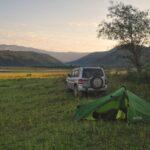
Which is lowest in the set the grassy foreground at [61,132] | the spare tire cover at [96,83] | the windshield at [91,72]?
the grassy foreground at [61,132]

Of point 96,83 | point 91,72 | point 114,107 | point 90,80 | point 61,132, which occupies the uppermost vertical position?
point 91,72

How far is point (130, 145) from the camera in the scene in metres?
12.9

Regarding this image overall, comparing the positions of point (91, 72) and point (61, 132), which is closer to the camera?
point (61, 132)

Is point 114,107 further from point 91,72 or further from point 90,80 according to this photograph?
point 91,72

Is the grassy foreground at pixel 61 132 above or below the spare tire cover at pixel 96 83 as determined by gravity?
below

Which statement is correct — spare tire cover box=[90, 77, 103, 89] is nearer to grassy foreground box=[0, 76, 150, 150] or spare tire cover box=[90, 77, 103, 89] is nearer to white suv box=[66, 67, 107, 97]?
white suv box=[66, 67, 107, 97]

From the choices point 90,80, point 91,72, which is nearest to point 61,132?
point 90,80

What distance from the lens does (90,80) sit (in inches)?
1056

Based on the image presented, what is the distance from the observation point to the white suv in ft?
88.2

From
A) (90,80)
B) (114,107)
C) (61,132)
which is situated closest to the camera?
(61,132)

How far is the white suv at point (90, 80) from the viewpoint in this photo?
2689 cm

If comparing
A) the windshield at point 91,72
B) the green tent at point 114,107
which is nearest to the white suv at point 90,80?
the windshield at point 91,72

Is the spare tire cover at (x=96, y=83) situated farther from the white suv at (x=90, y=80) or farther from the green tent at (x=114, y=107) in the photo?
the green tent at (x=114, y=107)

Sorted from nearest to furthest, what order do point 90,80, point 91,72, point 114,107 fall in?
point 114,107 → point 90,80 → point 91,72
